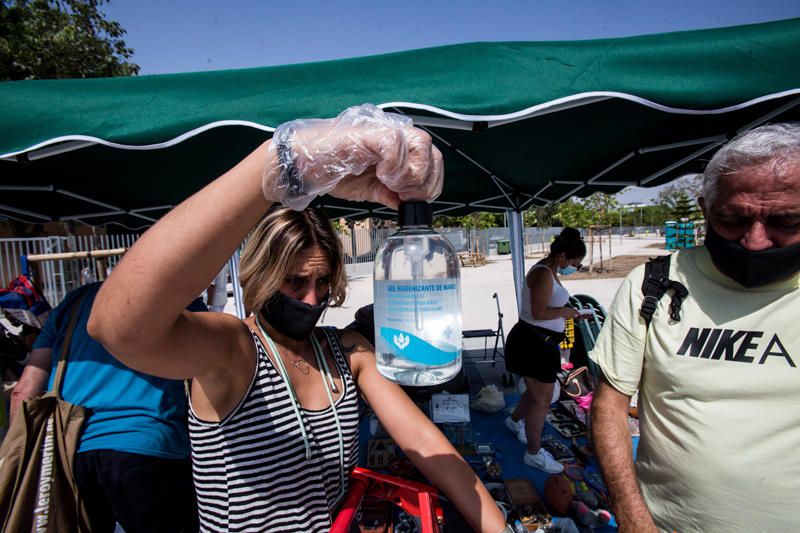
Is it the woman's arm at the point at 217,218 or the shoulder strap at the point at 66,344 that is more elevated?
the woman's arm at the point at 217,218

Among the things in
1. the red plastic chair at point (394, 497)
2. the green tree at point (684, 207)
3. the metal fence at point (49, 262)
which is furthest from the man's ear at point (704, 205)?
the green tree at point (684, 207)

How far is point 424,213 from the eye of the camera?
2.81ft

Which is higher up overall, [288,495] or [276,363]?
[276,363]

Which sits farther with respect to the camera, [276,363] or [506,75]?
[506,75]

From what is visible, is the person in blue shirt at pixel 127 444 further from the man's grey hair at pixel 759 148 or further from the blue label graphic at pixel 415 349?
the man's grey hair at pixel 759 148

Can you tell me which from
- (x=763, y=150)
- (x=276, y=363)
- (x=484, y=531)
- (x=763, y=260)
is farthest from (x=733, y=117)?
(x=276, y=363)

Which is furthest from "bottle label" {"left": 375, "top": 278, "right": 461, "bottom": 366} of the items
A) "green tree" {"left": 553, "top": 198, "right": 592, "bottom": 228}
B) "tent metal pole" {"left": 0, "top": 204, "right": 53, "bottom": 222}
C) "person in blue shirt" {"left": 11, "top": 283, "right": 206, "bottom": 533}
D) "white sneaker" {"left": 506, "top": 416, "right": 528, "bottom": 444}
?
"green tree" {"left": 553, "top": 198, "right": 592, "bottom": 228}

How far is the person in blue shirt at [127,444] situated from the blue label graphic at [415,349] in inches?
54.0

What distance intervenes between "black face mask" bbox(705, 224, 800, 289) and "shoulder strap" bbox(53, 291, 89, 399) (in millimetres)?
2648

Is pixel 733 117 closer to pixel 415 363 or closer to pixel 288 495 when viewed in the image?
pixel 415 363

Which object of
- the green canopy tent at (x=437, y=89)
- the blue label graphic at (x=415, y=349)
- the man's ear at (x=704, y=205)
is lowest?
the blue label graphic at (x=415, y=349)

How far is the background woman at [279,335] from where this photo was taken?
0.73 meters

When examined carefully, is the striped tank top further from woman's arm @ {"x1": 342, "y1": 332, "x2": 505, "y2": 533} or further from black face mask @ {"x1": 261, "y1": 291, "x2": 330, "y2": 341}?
woman's arm @ {"x1": 342, "y1": 332, "x2": 505, "y2": 533}

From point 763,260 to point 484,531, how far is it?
1.21m
